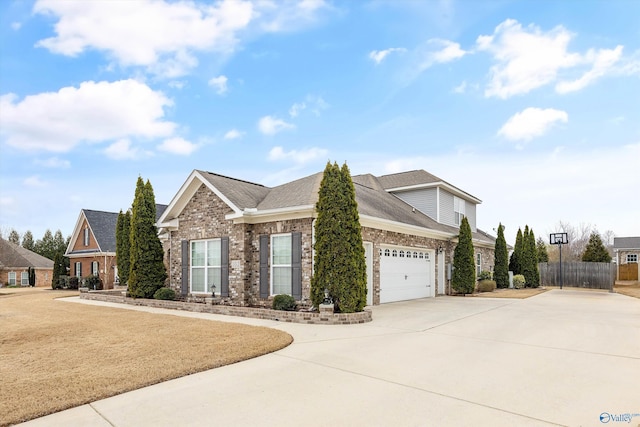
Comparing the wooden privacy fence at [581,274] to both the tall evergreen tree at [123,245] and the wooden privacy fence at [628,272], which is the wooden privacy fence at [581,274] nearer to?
the wooden privacy fence at [628,272]

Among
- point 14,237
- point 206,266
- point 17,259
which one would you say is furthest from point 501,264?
point 14,237

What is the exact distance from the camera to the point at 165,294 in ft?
50.4

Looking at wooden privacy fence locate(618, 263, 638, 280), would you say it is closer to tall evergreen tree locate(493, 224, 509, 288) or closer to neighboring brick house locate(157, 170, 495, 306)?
tall evergreen tree locate(493, 224, 509, 288)

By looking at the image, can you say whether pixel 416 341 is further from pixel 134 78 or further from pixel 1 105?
pixel 1 105

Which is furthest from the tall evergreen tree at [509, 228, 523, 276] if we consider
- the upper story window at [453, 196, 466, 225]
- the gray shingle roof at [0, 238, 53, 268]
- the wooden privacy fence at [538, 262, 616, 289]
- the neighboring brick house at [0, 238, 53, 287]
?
the gray shingle roof at [0, 238, 53, 268]

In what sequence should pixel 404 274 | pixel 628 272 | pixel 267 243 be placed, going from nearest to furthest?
pixel 267 243, pixel 404 274, pixel 628 272

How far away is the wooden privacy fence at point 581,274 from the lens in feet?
77.9

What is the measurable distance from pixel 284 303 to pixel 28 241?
2111 inches

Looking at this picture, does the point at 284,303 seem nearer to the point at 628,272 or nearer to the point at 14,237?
the point at 628,272

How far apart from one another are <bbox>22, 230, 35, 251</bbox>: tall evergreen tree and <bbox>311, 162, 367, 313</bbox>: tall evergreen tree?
5267cm

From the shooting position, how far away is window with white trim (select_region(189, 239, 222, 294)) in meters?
14.8

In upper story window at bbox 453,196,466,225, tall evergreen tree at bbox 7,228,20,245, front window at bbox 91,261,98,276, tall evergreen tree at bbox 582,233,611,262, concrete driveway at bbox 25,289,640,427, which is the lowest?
front window at bbox 91,261,98,276

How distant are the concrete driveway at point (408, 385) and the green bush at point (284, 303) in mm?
3176

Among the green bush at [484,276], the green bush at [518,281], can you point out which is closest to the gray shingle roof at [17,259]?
the green bush at [484,276]
